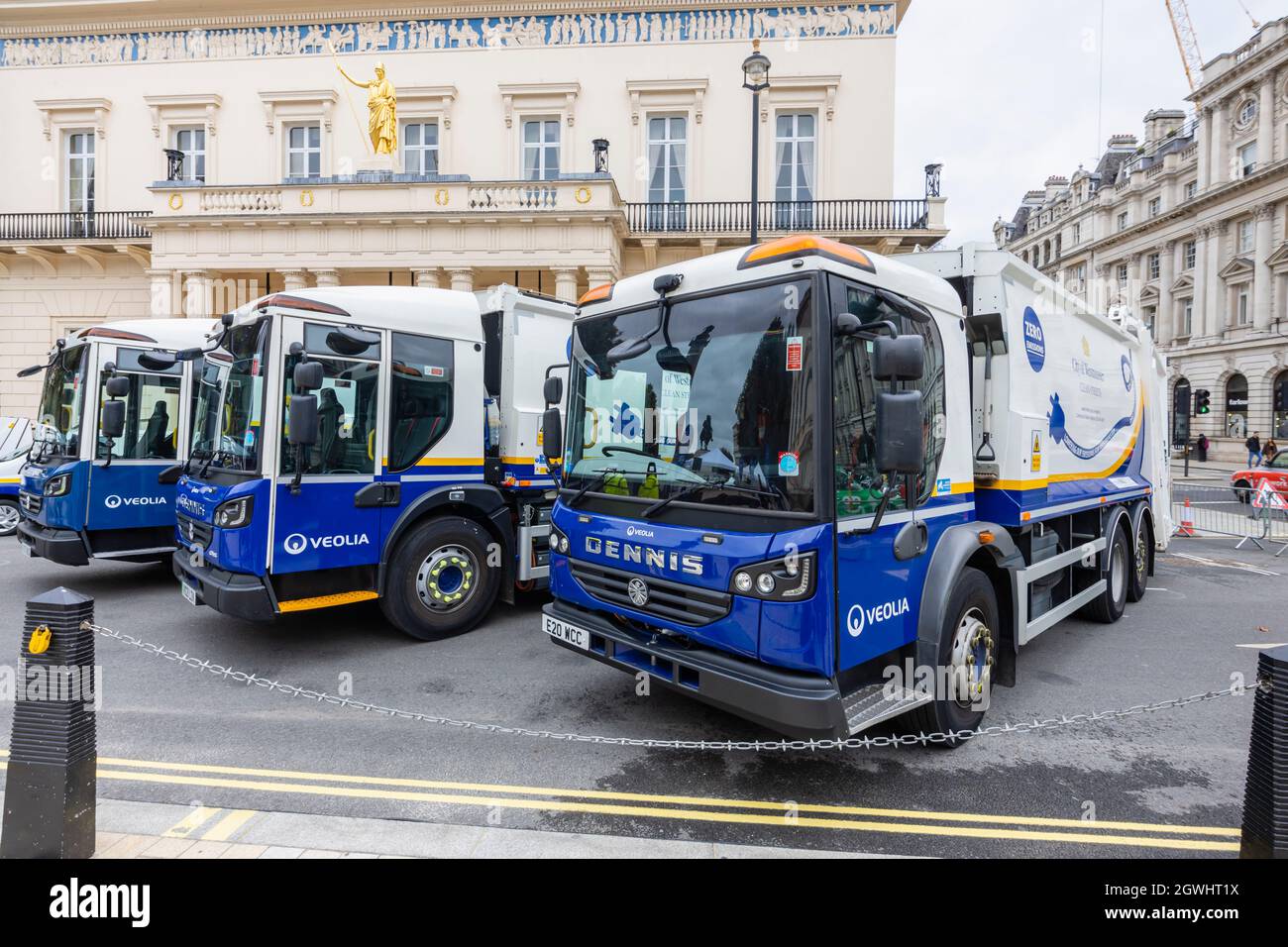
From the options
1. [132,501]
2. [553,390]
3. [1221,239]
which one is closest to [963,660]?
[553,390]

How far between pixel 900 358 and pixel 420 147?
2337 cm

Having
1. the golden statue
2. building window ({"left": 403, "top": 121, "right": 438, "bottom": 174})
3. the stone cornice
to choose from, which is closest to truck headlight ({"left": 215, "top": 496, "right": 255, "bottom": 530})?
the golden statue

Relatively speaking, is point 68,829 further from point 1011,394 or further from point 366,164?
point 366,164

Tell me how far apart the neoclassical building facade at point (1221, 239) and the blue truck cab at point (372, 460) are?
1490 inches

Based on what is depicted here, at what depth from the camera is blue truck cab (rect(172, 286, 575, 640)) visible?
5414 mm

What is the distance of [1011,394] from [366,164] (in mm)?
22927

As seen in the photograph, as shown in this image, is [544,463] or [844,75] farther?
[844,75]

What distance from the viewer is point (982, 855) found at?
318 centimetres

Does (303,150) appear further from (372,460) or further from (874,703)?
(874,703)

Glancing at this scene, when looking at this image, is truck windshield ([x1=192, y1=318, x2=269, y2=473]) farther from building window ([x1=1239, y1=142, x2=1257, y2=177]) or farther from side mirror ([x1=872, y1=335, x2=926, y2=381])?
building window ([x1=1239, y1=142, x2=1257, y2=177])

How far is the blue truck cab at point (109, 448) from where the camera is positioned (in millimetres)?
7793

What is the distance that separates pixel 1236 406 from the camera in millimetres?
44500

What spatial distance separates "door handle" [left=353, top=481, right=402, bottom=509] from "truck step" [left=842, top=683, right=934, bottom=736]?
14.1 ft

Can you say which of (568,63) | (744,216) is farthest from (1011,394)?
(568,63)
